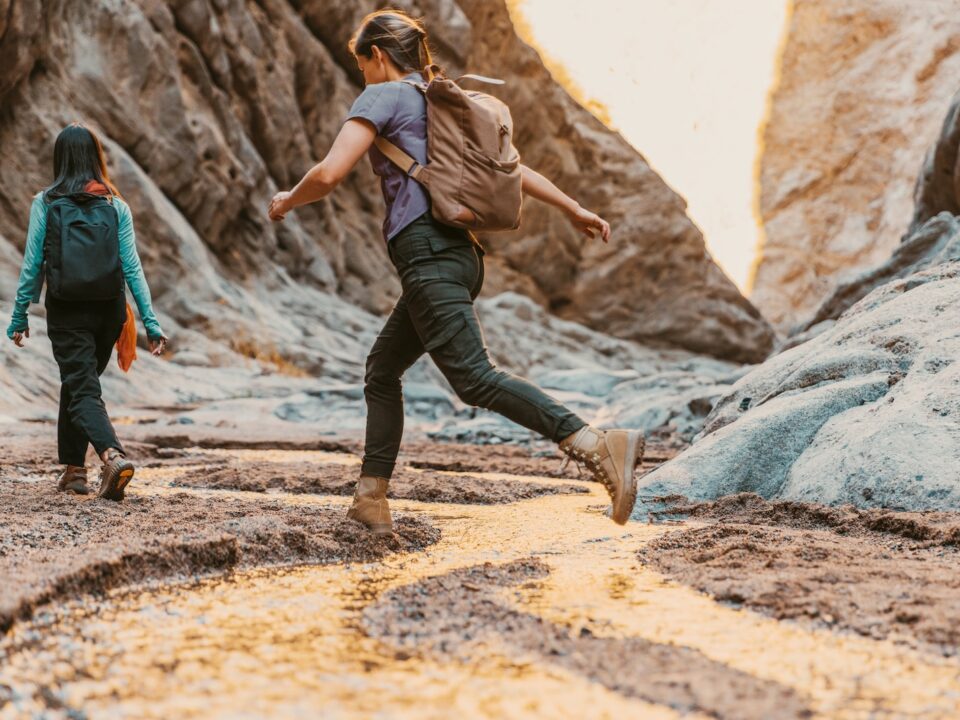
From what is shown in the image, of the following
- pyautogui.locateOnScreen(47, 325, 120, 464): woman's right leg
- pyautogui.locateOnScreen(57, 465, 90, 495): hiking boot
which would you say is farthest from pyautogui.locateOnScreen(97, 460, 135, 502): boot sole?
pyautogui.locateOnScreen(57, 465, 90, 495): hiking boot

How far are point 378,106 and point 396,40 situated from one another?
0.31m

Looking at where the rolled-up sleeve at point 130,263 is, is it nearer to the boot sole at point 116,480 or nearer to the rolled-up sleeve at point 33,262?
the rolled-up sleeve at point 33,262

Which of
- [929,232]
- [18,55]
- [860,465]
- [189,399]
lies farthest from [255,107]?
[860,465]

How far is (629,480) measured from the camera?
8.95 ft

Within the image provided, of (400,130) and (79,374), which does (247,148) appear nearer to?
(79,374)

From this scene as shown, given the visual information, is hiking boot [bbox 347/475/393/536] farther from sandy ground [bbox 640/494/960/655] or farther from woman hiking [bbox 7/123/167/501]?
woman hiking [bbox 7/123/167/501]

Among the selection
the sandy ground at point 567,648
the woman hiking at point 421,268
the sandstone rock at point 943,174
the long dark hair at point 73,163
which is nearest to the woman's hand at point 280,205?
the woman hiking at point 421,268

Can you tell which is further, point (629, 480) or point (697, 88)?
point (697, 88)

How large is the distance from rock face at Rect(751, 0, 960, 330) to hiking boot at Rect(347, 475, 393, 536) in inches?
1951

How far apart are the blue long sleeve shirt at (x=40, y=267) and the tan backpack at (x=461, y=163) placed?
5.30 ft

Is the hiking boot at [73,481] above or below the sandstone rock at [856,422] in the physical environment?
below

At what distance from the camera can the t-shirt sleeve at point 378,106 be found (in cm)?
285

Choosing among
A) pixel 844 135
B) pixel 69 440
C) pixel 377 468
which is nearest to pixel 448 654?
pixel 377 468

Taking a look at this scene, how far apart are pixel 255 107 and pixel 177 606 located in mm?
20815
